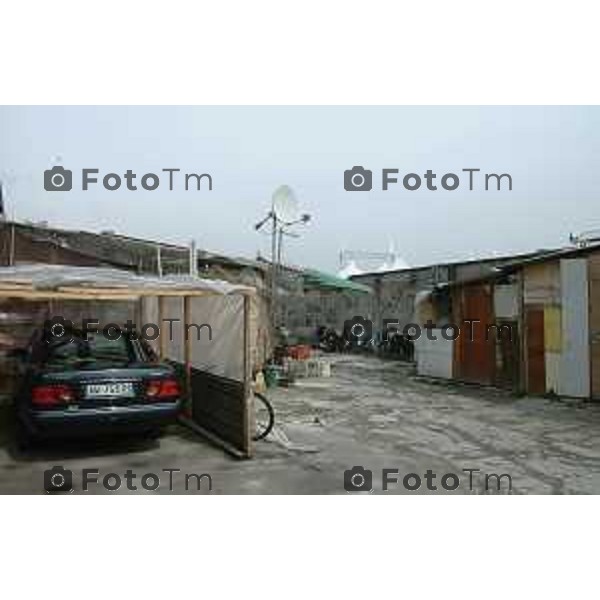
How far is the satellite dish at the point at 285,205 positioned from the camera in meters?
12.8

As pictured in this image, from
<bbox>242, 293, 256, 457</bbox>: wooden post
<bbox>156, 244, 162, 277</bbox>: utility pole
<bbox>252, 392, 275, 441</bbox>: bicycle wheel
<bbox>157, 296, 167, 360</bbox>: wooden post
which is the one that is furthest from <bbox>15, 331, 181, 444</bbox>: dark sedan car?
<bbox>156, 244, 162, 277</bbox>: utility pole

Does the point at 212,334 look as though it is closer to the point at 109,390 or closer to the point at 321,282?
the point at 109,390

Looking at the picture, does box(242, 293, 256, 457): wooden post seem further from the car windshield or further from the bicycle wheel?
the car windshield

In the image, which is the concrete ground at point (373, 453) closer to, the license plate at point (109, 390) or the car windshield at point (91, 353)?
the license plate at point (109, 390)

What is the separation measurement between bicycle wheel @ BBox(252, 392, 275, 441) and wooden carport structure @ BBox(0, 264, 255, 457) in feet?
1.80

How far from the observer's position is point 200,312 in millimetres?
8953

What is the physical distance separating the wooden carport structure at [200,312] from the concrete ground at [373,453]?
1.01 feet

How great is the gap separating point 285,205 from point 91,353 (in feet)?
20.7

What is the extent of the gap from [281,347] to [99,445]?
29.4ft

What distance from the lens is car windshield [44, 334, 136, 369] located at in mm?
7113

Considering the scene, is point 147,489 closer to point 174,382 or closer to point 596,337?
point 174,382

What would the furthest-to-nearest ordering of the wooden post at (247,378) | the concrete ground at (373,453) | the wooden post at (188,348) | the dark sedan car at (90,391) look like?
1. the wooden post at (188,348)
2. the wooden post at (247,378)
3. the dark sedan car at (90,391)
4. the concrete ground at (373,453)

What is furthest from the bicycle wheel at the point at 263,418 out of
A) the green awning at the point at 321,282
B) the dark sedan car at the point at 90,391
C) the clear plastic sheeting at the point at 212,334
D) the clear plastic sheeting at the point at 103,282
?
the green awning at the point at 321,282

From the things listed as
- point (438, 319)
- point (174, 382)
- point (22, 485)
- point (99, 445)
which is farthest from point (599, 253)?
point (22, 485)
